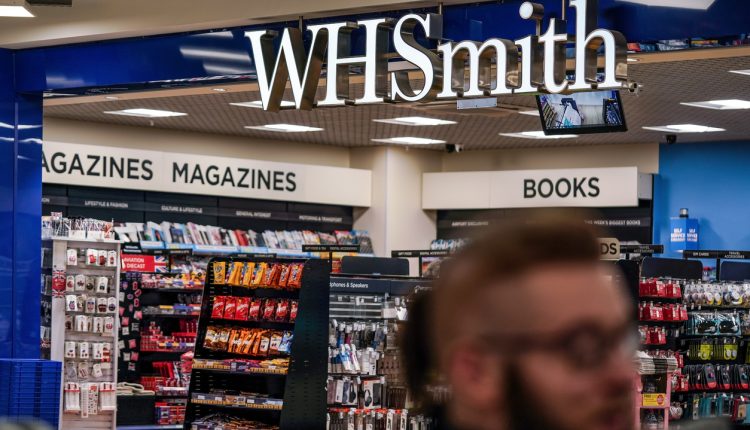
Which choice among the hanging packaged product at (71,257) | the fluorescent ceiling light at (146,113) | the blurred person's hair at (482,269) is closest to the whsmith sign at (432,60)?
the hanging packaged product at (71,257)

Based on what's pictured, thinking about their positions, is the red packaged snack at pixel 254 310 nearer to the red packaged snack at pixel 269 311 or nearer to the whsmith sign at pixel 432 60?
the red packaged snack at pixel 269 311

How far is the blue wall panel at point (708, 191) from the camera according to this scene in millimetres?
14641

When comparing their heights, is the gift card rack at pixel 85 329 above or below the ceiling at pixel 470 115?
below

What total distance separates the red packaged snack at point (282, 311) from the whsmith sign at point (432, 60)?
1.59m

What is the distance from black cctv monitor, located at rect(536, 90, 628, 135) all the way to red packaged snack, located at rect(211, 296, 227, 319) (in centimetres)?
255

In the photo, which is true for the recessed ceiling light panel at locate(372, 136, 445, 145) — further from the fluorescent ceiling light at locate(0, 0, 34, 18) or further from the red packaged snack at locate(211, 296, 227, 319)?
the fluorescent ceiling light at locate(0, 0, 34, 18)

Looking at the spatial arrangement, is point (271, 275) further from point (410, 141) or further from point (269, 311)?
point (410, 141)

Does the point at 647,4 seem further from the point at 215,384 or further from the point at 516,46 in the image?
the point at 215,384

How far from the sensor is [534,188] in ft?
51.3

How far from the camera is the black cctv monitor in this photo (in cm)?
797

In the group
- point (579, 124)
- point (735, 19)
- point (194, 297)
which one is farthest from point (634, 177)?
point (735, 19)

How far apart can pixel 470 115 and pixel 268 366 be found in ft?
15.5

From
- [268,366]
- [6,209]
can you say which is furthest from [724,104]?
[6,209]

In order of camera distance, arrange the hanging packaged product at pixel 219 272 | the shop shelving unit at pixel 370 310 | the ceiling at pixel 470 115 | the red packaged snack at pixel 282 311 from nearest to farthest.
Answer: the shop shelving unit at pixel 370 310
the red packaged snack at pixel 282 311
the hanging packaged product at pixel 219 272
the ceiling at pixel 470 115
